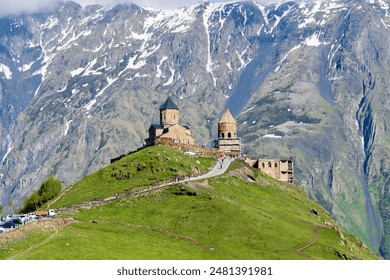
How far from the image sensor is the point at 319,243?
14138cm

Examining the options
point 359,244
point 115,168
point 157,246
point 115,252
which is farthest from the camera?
point 115,168

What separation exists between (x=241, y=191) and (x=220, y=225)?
121ft

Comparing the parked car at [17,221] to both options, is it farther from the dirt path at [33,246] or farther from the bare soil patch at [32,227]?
the dirt path at [33,246]

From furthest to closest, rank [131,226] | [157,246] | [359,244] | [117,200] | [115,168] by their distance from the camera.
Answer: [115,168] → [359,244] → [117,200] → [131,226] → [157,246]

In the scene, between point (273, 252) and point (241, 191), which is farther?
point (241, 191)

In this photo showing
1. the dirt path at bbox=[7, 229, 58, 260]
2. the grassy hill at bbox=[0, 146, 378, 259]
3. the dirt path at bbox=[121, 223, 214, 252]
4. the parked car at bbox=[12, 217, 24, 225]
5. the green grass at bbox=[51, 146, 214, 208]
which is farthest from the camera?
the green grass at bbox=[51, 146, 214, 208]

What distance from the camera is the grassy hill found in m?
122

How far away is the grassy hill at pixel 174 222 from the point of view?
12156cm

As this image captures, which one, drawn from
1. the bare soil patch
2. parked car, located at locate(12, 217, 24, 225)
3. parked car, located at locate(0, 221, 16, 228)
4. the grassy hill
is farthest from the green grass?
the bare soil patch

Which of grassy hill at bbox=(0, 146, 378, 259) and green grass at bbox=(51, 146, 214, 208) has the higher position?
green grass at bbox=(51, 146, 214, 208)

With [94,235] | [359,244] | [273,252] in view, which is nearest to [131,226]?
[94,235]

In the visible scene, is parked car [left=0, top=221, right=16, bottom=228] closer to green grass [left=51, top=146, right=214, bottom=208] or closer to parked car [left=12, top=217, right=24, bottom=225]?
parked car [left=12, top=217, right=24, bottom=225]

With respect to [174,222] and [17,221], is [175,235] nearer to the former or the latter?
[174,222]

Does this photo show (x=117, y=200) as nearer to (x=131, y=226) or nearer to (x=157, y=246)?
(x=131, y=226)
